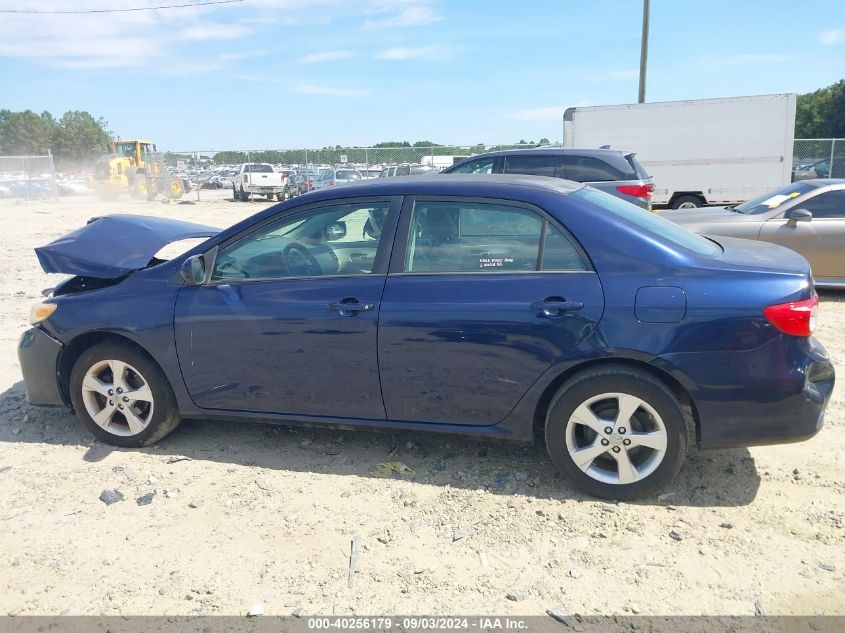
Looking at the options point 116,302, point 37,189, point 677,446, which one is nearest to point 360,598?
point 677,446

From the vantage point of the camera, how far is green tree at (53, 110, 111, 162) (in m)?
76.8

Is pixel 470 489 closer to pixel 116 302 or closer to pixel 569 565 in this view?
pixel 569 565

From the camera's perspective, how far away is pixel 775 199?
849 centimetres

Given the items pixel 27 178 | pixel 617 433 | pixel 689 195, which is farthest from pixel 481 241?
pixel 27 178

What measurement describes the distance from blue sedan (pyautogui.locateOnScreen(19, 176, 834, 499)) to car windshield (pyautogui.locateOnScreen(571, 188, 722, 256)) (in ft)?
0.08

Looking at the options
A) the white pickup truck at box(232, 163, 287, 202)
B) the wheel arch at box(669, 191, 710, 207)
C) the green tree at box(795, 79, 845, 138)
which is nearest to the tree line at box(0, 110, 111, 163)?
the white pickup truck at box(232, 163, 287, 202)

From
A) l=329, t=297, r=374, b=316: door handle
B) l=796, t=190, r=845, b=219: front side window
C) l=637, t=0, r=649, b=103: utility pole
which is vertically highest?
l=637, t=0, r=649, b=103: utility pole

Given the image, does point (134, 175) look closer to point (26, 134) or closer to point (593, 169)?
point (593, 169)

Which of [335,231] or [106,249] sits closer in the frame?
[335,231]

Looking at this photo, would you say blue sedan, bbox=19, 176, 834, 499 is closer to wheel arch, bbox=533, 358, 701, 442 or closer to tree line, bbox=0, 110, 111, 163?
wheel arch, bbox=533, 358, 701, 442

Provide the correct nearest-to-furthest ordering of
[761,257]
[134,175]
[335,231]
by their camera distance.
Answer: [761,257]
[335,231]
[134,175]

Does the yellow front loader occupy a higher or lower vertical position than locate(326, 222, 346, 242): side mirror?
higher

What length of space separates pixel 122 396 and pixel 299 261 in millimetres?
1416

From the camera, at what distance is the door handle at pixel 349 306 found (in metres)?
3.67
